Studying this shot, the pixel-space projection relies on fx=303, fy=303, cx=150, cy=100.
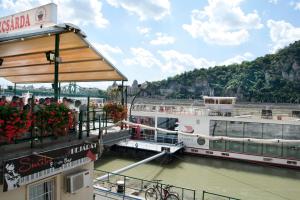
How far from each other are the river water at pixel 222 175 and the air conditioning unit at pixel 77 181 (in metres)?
11.9

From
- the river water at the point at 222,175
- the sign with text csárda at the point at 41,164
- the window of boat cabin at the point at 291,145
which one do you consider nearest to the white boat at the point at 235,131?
the window of boat cabin at the point at 291,145

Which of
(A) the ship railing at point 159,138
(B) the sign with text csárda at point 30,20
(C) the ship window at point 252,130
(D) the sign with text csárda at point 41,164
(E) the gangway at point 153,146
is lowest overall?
(E) the gangway at point 153,146

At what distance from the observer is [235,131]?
25406 mm

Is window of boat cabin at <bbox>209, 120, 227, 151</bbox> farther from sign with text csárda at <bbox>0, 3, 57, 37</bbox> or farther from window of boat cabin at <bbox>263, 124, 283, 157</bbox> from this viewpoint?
sign with text csárda at <bbox>0, 3, 57, 37</bbox>

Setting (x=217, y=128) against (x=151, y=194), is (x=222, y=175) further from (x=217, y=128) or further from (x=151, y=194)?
(x=151, y=194)

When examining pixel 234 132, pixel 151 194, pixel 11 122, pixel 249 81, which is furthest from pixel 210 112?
pixel 249 81

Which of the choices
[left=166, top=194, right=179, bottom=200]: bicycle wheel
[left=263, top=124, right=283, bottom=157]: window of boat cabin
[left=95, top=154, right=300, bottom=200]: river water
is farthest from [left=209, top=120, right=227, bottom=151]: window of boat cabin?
[left=166, top=194, right=179, bottom=200]: bicycle wheel

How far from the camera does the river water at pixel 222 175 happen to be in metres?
17.8

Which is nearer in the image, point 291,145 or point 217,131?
point 291,145

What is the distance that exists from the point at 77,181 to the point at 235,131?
20679 mm

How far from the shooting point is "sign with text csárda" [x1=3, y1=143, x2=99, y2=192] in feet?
15.7

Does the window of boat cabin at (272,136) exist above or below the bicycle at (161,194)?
above

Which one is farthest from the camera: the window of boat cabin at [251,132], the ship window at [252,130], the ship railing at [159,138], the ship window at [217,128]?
the ship railing at [159,138]

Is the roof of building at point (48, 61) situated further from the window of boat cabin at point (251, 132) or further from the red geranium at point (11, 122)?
the window of boat cabin at point (251, 132)
